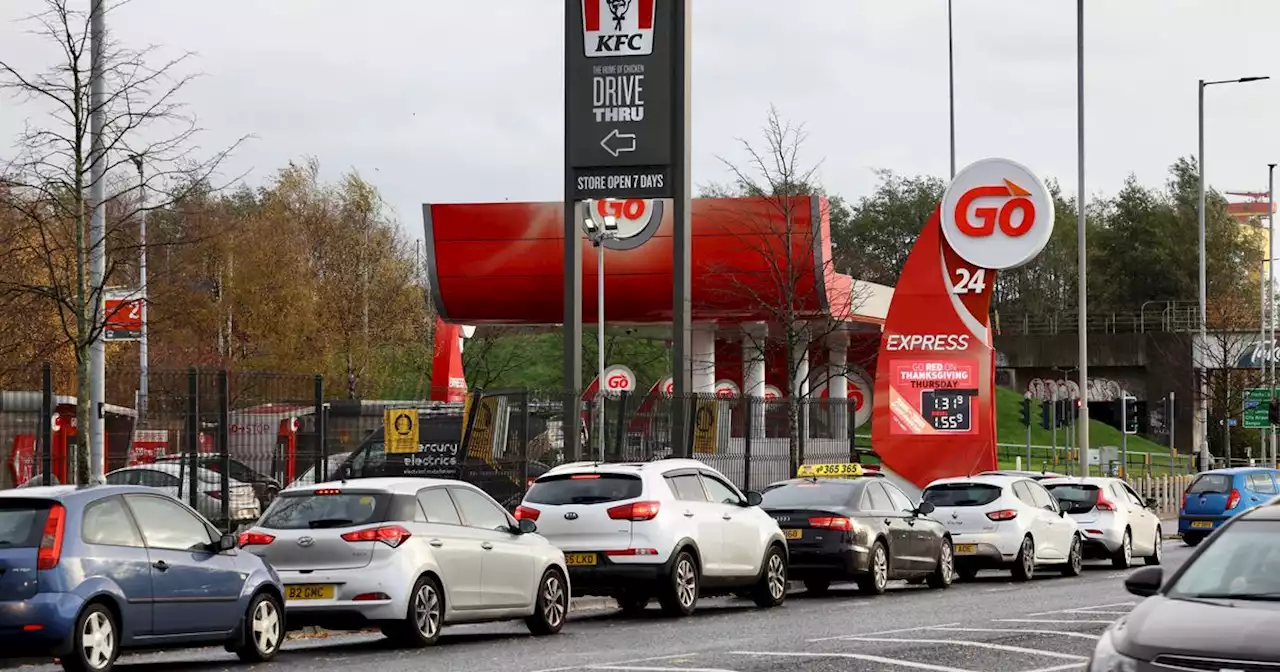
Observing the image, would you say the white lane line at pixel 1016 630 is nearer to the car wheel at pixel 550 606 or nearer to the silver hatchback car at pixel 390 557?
the car wheel at pixel 550 606

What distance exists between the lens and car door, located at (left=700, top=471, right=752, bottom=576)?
20.4 metres

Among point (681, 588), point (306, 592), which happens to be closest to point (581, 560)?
point (681, 588)

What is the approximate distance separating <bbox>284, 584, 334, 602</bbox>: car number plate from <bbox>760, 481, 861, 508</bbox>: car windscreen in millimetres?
8468

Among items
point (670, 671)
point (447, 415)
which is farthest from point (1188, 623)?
point (447, 415)

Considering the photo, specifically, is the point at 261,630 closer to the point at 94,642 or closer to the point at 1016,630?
the point at 94,642

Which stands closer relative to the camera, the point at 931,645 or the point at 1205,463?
the point at 931,645

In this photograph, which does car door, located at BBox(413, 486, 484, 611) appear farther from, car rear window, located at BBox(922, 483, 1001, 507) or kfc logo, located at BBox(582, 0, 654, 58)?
kfc logo, located at BBox(582, 0, 654, 58)

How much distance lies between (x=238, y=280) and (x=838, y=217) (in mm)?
55882

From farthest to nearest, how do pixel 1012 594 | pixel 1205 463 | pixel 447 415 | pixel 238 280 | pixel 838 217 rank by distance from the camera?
pixel 838 217 < pixel 238 280 < pixel 1205 463 < pixel 447 415 < pixel 1012 594

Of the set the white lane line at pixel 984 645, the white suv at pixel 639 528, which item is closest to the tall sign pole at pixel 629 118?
the white suv at pixel 639 528

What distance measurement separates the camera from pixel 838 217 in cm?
11438

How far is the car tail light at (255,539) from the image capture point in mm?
15945

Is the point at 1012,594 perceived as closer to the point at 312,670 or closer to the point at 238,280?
the point at 312,670

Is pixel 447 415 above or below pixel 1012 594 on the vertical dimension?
above
